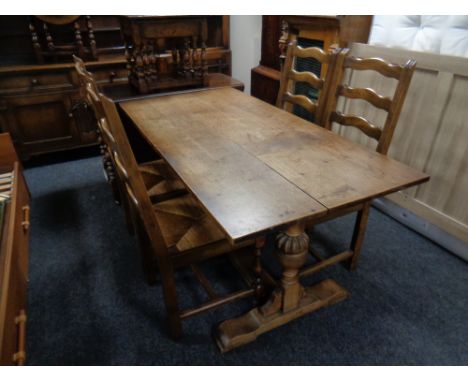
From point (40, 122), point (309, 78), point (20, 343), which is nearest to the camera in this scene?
point (20, 343)

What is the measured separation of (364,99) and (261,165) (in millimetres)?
619

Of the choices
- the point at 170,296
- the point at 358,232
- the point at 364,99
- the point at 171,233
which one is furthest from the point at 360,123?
the point at 170,296

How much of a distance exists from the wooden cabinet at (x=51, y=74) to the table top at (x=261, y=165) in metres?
1.17

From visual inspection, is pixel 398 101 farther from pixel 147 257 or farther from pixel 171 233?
pixel 147 257

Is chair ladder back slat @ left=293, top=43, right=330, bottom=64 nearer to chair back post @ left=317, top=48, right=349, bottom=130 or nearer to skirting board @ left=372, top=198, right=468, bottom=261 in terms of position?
chair back post @ left=317, top=48, right=349, bottom=130

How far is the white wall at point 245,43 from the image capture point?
2994mm

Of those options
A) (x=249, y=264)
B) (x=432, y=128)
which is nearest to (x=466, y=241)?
(x=432, y=128)

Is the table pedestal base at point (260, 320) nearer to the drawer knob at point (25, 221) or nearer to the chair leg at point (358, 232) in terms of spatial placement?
the chair leg at point (358, 232)

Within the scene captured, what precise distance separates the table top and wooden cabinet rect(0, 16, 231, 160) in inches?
46.1

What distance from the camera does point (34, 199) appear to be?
2.36 meters

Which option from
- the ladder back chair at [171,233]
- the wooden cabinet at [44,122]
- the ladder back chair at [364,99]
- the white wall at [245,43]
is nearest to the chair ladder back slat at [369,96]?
the ladder back chair at [364,99]

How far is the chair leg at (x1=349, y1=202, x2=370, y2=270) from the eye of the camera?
5.08 feet

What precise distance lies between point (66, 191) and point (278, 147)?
5.92 feet

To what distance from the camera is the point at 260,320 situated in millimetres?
1352
